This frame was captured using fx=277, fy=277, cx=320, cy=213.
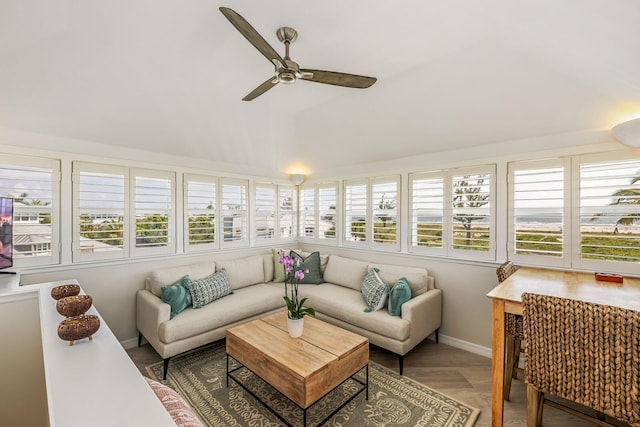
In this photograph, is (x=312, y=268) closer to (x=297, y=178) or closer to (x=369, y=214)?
(x=369, y=214)

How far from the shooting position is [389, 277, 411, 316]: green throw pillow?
2.75 metres

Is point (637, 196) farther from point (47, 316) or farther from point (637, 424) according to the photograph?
point (47, 316)

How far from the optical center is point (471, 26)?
1.96 meters

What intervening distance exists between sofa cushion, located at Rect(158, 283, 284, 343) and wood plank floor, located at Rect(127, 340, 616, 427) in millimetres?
520

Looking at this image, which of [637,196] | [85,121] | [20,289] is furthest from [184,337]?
[637,196]

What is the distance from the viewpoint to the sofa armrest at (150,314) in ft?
8.54

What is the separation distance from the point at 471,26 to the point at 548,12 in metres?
0.44

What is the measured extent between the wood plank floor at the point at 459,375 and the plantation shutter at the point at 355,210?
159cm

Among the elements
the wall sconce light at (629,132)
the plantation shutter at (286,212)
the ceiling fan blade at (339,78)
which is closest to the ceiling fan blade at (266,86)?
the ceiling fan blade at (339,78)

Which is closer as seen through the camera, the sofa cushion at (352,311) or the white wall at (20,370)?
the white wall at (20,370)

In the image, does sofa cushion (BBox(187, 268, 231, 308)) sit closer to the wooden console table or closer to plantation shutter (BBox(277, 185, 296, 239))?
plantation shutter (BBox(277, 185, 296, 239))

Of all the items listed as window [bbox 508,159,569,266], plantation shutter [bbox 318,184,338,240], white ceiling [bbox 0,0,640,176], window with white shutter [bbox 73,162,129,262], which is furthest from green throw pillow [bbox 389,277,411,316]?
window with white shutter [bbox 73,162,129,262]

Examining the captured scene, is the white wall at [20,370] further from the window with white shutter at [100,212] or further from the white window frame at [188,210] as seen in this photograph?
the white window frame at [188,210]

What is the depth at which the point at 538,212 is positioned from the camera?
8.82 feet
